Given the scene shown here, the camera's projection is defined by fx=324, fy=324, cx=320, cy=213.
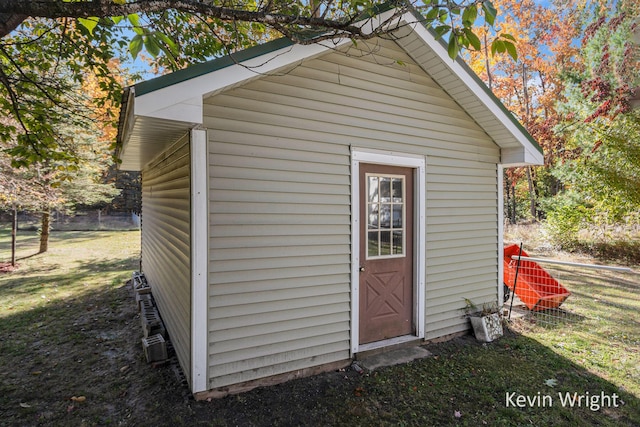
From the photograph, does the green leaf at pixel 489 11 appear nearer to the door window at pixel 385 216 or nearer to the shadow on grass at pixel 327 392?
the door window at pixel 385 216

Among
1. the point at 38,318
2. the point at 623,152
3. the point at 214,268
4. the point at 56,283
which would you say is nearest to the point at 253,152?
the point at 214,268

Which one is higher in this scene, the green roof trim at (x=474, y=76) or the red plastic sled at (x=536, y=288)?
the green roof trim at (x=474, y=76)

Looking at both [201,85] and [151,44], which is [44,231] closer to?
[201,85]

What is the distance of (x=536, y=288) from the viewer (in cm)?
566

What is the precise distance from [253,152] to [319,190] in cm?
82

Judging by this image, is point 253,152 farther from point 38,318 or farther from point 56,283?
point 56,283

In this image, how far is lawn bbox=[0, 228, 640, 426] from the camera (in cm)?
286

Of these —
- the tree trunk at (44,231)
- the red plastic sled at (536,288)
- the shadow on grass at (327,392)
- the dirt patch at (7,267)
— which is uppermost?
the tree trunk at (44,231)

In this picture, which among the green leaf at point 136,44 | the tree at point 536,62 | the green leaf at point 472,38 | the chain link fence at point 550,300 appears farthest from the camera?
the tree at point 536,62

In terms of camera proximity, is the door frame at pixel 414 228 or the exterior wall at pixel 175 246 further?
the door frame at pixel 414 228

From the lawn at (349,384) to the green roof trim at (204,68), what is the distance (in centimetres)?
270

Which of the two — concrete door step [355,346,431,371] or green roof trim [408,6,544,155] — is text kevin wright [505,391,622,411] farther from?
green roof trim [408,6,544,155]

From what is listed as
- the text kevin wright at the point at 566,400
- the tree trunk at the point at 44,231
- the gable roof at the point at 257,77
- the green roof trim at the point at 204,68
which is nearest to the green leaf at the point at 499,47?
the gable roof at the point at 257,77

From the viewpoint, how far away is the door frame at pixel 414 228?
12.3 feet
